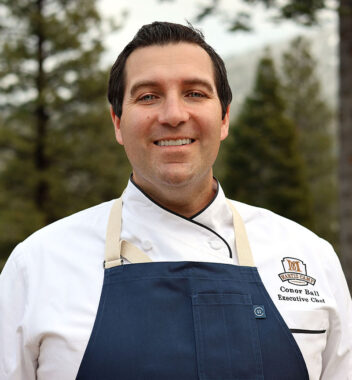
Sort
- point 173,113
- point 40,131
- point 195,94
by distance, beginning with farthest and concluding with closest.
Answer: point 40,131, point 195,94, point 173,113

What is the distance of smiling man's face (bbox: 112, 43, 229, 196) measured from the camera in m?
1.84

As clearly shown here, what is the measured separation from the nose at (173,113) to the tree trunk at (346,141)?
15.9 ft

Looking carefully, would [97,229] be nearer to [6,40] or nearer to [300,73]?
[6,40]

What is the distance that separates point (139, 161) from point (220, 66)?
0.55 metres

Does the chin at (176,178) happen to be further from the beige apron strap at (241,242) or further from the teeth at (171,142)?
the beige apron strap at (241,242)

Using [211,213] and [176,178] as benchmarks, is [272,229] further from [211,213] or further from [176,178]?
[176,178]

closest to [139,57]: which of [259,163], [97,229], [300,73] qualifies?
[97,229]

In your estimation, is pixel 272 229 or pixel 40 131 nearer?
pixel 272 229

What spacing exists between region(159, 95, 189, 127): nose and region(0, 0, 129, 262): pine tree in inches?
519

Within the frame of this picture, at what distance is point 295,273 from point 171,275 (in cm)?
50

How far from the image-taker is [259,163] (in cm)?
2614

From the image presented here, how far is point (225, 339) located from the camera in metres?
1.70

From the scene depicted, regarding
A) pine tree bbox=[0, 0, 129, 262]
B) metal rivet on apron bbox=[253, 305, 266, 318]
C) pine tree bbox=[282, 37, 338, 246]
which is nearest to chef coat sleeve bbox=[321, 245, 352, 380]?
metal rivet on apron bbox=[253, 305, 266, 318]

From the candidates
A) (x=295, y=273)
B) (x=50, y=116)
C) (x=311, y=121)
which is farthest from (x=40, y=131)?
(x=311, y=121)
